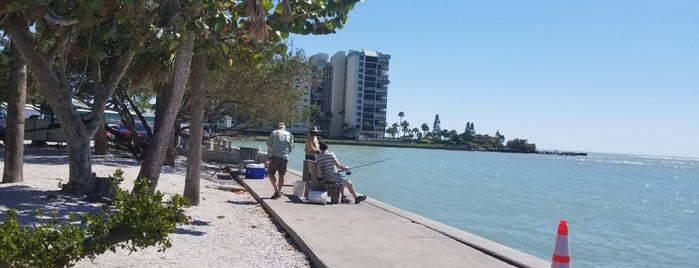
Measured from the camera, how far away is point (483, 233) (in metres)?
15.6

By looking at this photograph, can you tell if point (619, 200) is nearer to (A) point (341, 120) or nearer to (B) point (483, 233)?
(B) point (483, 233)

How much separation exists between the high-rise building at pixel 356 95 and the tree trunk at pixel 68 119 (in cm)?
13369

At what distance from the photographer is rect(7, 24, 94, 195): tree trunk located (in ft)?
28.2

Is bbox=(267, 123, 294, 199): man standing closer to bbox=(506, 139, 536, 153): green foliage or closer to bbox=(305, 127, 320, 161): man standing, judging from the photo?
bbox=(305, 127, 320, 161): man standing

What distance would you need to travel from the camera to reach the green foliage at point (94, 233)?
3467mm

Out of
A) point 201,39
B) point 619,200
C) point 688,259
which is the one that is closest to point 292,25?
point 201,39

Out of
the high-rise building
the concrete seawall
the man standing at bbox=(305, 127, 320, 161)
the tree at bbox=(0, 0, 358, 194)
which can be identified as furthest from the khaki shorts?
the high-rise building

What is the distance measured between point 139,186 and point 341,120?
151 m

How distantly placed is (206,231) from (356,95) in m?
140

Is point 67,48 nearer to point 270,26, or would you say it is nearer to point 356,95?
point 270,26

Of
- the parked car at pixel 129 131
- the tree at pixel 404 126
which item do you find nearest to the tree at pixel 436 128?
the tree at pixel 404 126

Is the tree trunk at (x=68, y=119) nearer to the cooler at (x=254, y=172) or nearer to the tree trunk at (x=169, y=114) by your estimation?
the tree trunk at (x=169, y=114)

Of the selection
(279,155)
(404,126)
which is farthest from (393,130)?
(279,155)

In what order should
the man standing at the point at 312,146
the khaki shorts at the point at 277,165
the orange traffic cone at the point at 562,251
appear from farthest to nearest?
the man standing at the point at 312,146 < the khaki shorts at the point at 277,165 < the orange traffic cone at the point at 562,251
